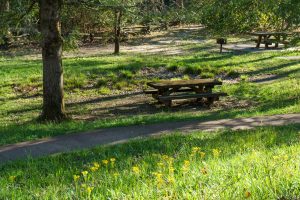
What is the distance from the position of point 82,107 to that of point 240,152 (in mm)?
10617

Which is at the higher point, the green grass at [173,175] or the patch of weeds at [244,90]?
the green grass at [173,175]

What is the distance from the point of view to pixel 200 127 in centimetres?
1034

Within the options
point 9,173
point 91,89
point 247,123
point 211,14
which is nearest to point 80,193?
point 9,173

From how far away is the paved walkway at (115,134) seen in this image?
8531 mm

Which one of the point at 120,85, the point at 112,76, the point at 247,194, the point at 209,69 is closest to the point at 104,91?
the point at 120,85

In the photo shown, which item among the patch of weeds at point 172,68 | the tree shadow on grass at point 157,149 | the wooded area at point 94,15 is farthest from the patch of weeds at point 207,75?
the tree shadow on grass at point 157,149

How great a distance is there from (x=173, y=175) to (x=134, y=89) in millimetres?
14388

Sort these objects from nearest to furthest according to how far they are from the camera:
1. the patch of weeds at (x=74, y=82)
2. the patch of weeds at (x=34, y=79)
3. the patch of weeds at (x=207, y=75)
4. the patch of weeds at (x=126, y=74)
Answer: the patch of weeds at (x=74, y=82)
the patch of weeds at (x=34, y=79)
the patch of weeds at (x=126, y=74)
the patch of weeds at (x=207, y=75)

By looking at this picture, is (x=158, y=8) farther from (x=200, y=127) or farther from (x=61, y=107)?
(x=200, y=127)

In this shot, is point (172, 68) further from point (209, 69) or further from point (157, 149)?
point (157, 149)

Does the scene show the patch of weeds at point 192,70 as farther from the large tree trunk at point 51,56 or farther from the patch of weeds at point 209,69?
the large tree trunk at point 51,56

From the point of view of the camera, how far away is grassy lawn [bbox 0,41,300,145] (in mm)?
12680

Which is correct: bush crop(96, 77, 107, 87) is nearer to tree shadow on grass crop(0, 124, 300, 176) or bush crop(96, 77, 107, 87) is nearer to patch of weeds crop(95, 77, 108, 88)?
patch of weeds crop(95, 77, 108, 88)

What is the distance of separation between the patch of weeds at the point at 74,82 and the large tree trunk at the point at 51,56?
6009 mm
